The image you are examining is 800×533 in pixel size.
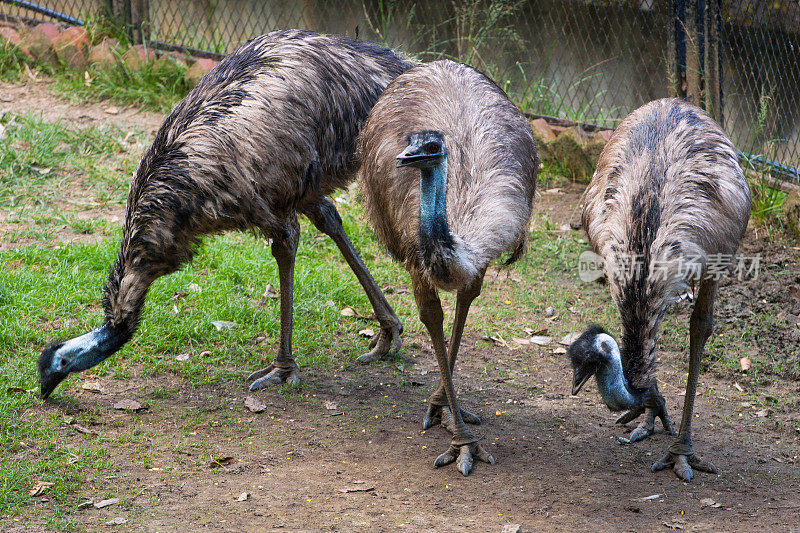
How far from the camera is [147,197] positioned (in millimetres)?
4582

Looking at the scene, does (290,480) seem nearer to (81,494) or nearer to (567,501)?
(81,494)

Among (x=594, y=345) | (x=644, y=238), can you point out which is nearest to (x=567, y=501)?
(x=594, y=345)

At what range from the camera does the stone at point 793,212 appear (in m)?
6.32

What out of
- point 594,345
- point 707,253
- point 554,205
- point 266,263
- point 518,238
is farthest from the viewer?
point 554,205

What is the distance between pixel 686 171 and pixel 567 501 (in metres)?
1.69

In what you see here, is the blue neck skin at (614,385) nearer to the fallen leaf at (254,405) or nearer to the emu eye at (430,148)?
the emu eye at (430,148)

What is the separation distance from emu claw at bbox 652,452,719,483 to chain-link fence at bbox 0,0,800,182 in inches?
116

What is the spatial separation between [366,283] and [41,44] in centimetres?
547

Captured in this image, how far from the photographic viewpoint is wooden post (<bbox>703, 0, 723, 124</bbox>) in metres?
6.68

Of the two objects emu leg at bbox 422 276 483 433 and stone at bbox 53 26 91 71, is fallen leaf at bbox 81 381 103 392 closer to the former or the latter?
emu leg at bbox 422 276 483 433

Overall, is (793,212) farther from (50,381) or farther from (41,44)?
(41,44)

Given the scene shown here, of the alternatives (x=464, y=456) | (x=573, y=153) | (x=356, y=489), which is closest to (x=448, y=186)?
(x=464, y=456)

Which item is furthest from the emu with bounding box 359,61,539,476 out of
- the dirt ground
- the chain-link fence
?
the chain-link fence

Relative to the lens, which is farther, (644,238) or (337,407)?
(337,407)
